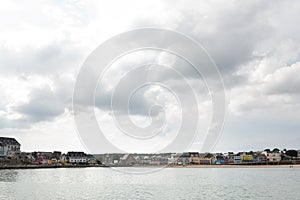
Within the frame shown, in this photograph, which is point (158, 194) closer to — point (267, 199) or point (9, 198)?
point (267, 199)

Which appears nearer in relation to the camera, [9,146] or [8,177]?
[8,177]

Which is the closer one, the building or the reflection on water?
the reflection on water

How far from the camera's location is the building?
166 m

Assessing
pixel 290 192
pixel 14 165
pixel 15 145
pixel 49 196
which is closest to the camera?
pixel 49 196

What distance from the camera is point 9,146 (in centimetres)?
17050

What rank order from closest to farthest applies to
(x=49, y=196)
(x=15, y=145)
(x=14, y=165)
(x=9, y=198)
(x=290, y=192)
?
1. (x=9, y=198)
2. (x=49, y=196)
3. (x=290, y=192)
4. (x=14, y=165)
5. (x=15, y=145)

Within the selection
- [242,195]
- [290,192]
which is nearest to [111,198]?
[242,195]

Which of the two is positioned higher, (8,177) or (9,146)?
(9,146)

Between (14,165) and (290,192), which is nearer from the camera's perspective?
(290,192)

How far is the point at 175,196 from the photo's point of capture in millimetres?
51500

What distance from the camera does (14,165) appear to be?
163000mm

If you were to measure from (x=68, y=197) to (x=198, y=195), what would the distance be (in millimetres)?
18750

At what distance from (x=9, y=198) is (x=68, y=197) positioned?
7.67 metres

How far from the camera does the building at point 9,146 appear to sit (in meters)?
166
